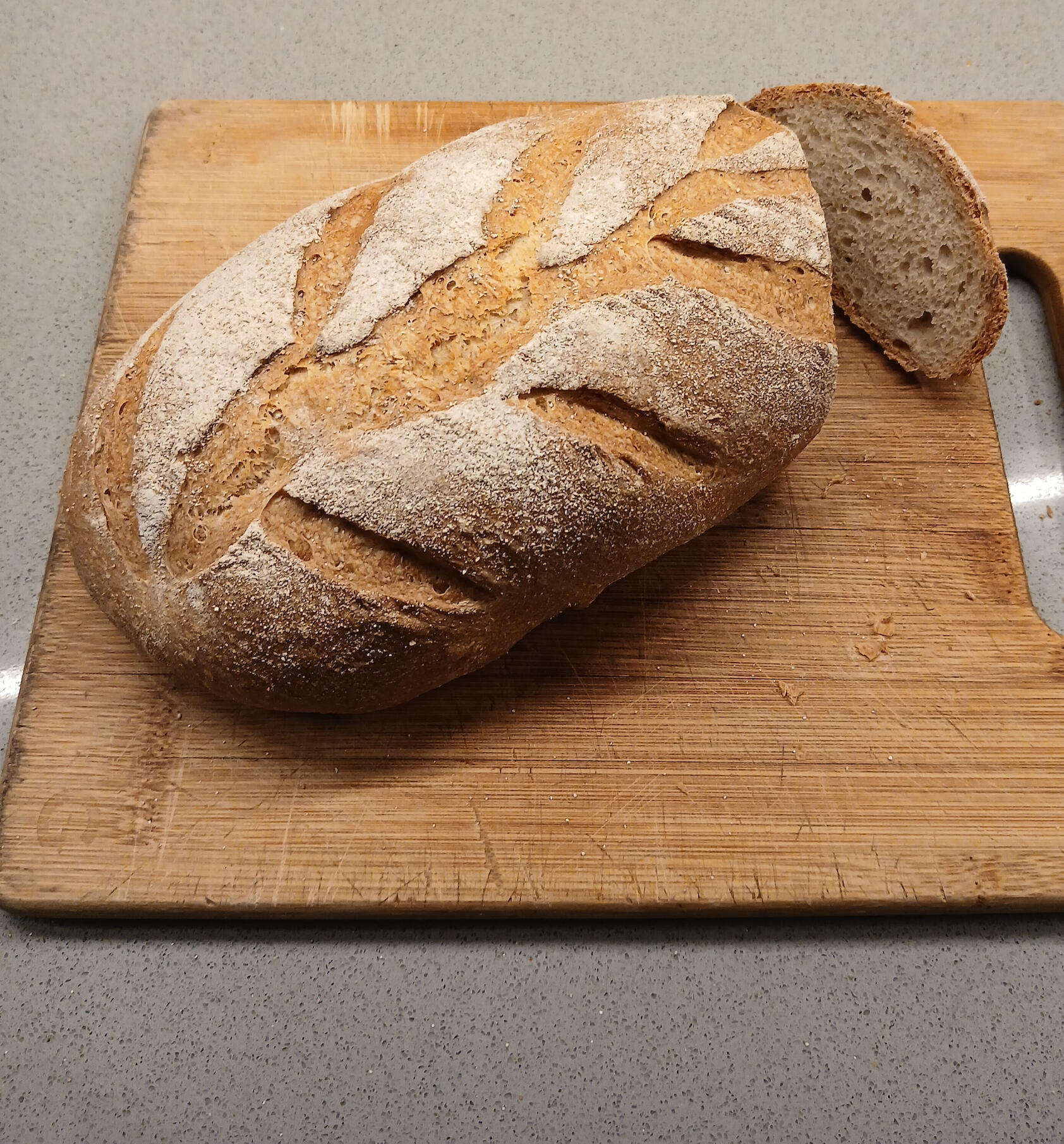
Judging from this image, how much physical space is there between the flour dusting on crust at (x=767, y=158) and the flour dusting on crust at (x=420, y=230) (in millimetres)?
285

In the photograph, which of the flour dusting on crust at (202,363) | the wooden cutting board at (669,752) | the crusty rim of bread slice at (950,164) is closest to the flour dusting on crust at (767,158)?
the crusty rim of bread slice at (950,164)

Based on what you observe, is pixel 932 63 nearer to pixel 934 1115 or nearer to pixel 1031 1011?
pixel 1031 1011

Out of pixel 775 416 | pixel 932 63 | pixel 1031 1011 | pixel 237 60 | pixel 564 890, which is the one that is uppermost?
pixel 932 63

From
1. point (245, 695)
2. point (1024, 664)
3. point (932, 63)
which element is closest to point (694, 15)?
point (932, 63)

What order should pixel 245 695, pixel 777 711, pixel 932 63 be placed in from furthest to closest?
pixel 932 63 → pixel 777 711 → pixel 245 695

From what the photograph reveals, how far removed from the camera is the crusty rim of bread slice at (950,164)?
1.32m

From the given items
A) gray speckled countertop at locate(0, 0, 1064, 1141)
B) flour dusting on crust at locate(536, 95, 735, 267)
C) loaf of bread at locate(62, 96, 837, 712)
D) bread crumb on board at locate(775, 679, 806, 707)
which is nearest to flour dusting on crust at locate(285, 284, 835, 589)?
loaf of bread at locate(62, 96, 837, 712)

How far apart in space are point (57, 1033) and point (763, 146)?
65.1 inches

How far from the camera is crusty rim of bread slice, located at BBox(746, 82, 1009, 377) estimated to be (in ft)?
4.32

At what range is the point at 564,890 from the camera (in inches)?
47.1

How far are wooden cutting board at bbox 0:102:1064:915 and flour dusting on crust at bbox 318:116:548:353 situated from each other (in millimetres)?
561

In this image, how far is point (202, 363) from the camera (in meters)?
1.11

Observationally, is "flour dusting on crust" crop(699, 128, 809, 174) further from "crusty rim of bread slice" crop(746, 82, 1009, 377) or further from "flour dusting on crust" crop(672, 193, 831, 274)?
"crusty rim of bread slice" crop(746, 82, 1009, 377)

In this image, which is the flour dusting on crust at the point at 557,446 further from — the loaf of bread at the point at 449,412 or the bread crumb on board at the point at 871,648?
the bread crumb on board at the point at 871,648
